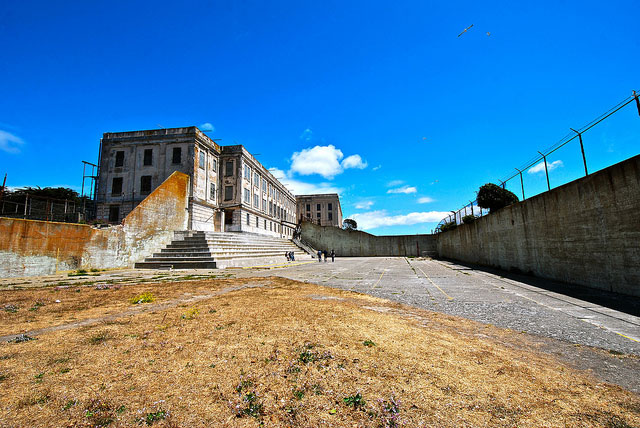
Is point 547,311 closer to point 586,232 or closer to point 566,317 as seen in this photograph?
point 566,317

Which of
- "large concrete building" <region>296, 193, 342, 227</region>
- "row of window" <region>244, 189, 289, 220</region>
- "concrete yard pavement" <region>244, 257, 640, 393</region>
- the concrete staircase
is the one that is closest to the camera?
"concrete yard pavement" <region>244, 257, 640, 393</region>

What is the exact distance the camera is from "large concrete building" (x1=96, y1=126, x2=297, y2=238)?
93.3ft

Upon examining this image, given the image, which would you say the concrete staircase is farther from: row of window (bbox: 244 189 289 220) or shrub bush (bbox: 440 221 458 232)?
shrub bush (bbox: 440 221 458 232)

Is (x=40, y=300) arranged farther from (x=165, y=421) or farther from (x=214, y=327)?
(x=165, y=421)

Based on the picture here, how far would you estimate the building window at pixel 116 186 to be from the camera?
93.8ft

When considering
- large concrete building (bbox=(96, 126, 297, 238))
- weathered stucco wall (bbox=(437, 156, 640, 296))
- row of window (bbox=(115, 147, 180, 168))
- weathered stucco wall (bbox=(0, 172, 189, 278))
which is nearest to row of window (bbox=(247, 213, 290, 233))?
large concrete building (bbox=(96, 126, 297, 238))

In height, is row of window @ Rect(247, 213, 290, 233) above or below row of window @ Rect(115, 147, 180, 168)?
below

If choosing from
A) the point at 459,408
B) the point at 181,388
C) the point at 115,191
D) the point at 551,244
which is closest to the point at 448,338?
the point at 459,408

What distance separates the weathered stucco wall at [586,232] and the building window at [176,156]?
28866 millimetres

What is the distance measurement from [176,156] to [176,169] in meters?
1.57

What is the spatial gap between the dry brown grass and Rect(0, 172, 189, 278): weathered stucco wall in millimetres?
8550

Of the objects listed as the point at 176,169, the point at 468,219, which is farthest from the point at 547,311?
the point at 176,169

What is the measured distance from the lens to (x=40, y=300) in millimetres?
5766

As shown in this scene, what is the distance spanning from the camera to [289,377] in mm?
2430
